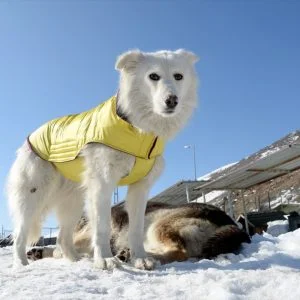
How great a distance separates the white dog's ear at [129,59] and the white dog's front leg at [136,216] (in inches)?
61.0

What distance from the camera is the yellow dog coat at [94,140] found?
5004mm

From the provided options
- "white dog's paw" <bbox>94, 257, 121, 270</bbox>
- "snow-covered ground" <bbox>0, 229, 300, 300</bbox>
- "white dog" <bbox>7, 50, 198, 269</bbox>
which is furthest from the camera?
"white dog" <bbox>7, 50, 198, 269</bbox>

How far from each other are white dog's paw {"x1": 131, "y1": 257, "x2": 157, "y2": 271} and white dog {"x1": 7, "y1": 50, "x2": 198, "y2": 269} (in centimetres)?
1

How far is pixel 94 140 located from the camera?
16.6ft

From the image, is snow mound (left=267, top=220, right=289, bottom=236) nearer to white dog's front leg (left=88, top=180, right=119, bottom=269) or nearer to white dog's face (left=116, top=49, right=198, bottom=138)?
white dog's face (left=116, top=49, right=198, bottom=138)

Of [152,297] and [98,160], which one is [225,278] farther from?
[98,160]

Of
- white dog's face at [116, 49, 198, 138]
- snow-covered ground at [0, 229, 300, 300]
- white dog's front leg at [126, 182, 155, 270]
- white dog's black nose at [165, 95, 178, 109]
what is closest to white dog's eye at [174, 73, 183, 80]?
white dog's face at [116, 49, 198, 138]

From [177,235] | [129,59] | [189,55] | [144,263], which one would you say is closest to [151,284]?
[144,263]

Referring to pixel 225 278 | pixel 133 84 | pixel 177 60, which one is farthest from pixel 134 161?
pixel 225 278

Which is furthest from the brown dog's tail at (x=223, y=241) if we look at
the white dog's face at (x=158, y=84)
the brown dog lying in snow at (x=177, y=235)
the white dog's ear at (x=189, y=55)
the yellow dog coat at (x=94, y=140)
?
the white dog's ear at (x=189, y=55)

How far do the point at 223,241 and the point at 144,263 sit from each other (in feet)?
5.43

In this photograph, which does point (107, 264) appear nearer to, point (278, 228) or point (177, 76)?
point (177, 76)

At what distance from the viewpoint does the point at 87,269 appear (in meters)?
4.35

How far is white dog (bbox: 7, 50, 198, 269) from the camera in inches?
194
